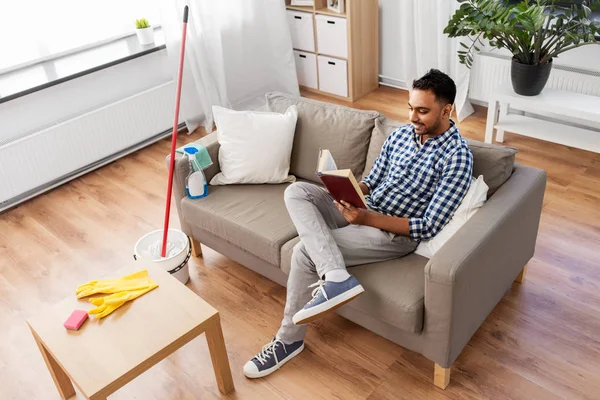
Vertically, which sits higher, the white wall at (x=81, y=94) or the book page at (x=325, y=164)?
the book page at (x=325, y=164)

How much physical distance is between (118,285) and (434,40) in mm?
3015

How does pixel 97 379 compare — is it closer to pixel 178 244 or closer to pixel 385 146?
pixel 178 244

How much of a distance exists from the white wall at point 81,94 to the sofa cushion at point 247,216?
1440 mm

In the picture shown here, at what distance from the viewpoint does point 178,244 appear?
2842mm

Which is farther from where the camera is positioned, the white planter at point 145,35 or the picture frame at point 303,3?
the picture frame at point 303,3

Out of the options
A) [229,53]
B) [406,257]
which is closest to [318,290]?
[406,257]

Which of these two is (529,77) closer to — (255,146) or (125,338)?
(255,146)

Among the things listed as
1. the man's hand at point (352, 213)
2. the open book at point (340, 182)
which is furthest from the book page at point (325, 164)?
the man's hand at point (352, 213)

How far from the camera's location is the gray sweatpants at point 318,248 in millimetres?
2166

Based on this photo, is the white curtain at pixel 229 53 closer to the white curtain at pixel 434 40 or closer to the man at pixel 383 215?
the white curtain at pixel 434 40

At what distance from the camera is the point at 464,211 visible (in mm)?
2160

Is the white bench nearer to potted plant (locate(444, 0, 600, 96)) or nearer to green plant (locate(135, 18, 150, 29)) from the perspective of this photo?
potted plant (locate(444, 0, 600, 96))

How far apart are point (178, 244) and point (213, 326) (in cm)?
86

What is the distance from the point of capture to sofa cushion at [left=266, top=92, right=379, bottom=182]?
2.64 meters
